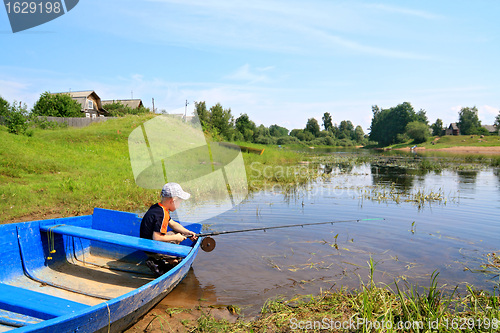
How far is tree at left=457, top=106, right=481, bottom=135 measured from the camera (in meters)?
89.5

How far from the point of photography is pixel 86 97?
191 ft

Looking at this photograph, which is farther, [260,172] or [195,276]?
[260,172]

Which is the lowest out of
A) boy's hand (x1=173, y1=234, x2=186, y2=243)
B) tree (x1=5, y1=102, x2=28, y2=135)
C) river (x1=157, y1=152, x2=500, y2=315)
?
river (x1=157, y1=152, x2=500, y2=315)

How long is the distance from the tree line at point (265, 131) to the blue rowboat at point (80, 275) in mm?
22908

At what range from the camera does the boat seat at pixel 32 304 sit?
12.4ft

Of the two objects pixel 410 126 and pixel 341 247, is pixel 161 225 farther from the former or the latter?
pixel 410 126

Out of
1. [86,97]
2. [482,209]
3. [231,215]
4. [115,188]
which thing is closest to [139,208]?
[115,188]

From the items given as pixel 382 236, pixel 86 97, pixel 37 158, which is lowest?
pixel 382 236

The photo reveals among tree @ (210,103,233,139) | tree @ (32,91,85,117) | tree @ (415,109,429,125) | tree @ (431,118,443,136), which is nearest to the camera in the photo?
tree @ (32,91,85,117)

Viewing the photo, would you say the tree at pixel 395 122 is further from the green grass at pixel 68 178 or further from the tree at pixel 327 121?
the green grass at pixel 68 178

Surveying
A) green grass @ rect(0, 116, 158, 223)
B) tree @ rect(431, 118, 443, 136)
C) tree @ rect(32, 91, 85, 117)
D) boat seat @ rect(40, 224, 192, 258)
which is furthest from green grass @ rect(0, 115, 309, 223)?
tree @ rect(431, 118, 443, 136)

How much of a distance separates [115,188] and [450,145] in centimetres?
7154

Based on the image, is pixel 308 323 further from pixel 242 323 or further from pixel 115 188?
pixel 115 188

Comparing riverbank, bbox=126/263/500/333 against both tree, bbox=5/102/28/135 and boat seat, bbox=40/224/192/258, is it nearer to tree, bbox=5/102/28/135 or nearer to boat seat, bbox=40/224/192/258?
boat seat, bbox=40/224/192/258
